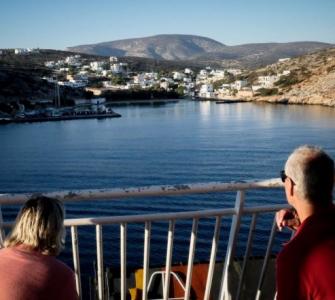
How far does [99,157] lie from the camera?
37.3 m

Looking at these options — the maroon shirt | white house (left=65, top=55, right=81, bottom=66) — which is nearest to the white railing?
the maroon shirt

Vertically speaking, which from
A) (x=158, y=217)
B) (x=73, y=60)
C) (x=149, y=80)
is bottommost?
→ (x=149, y=80)

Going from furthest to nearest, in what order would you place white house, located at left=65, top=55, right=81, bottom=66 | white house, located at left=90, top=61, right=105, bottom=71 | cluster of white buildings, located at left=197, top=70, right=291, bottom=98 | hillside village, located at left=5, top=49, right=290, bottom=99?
white house, located at left=90, top=61, right=105, bottom=71
white house, located at left=65, top=55, right=81, bottom=66
hillside village, located at left=5, top=49, right=290, bottom=99
cluster of white buildings, located at left=197, top=70, right=291, bottom=98

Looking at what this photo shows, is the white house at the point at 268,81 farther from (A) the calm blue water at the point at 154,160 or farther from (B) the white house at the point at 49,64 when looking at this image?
(B) the white house at the point at 49,64

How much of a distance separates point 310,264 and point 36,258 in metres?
0.83

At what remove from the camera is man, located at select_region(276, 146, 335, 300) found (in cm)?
143

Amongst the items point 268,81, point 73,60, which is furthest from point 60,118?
point 73,60

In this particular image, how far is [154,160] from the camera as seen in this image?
3497cm

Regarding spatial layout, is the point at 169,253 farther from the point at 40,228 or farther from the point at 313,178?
the point at 313,178

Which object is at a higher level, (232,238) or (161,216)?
(161,216)

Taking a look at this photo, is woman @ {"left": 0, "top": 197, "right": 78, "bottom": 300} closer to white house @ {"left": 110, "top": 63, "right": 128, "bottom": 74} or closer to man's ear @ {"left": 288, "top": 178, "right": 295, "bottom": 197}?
man's ear @ {"left": 288, "top": 178, "right": 295, "bottom": 197}

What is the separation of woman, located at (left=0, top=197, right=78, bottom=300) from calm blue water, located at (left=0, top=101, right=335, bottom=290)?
528 inches

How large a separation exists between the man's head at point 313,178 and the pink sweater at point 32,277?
0.78 meters

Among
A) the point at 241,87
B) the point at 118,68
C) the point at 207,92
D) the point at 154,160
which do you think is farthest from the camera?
the point at 118,68
